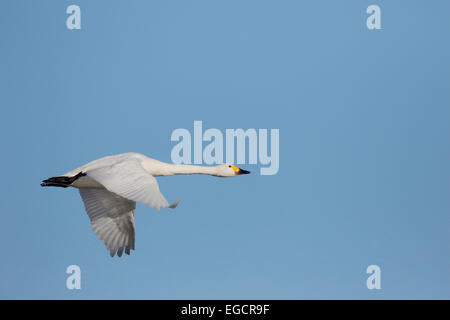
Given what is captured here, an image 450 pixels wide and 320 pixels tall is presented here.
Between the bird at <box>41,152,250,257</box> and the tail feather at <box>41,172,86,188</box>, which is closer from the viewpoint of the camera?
the bird at <box>41,152,250,257</box>

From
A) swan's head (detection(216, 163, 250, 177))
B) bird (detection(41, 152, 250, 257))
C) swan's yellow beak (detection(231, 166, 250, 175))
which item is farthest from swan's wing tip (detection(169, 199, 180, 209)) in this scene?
swan's yellow beak (detection(231, 166, 250, 175))

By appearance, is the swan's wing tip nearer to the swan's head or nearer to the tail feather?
the tail feather

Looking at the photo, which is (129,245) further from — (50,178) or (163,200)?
(163,200)

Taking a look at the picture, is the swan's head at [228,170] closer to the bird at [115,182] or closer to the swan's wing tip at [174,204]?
the bird at [115,182]

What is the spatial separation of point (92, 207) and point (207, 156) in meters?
4.07

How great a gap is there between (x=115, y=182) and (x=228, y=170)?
5544 millimetres

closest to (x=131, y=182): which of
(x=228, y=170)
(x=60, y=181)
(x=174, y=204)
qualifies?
(x=174, y=204)

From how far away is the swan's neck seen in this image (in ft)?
64.6

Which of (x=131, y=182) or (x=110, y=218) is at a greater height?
(x=131, y=182)

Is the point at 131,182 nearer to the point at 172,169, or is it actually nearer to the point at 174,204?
the point at 174,204

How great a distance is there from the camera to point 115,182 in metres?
17.0

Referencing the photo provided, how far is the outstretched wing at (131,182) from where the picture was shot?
52.2ft

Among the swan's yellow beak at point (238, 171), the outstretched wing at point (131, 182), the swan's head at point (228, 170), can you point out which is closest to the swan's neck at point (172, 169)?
the swan's head at point (228, 170)

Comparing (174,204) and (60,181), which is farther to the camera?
(60,181)
